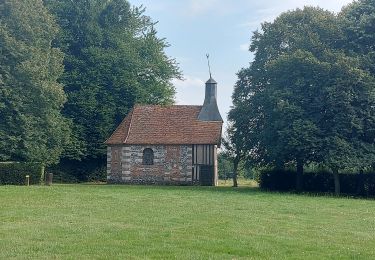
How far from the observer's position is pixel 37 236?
476 inches

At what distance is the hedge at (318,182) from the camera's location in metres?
33.5

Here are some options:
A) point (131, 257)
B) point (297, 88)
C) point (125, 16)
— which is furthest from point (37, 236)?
point (125, 16)

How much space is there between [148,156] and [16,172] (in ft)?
40.3

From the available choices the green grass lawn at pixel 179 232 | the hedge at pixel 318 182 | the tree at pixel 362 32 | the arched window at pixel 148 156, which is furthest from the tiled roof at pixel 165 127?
the green grass lawn at pixel 179 232

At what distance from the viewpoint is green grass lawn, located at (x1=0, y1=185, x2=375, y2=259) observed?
1054 centimetres

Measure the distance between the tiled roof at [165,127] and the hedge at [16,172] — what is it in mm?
10029

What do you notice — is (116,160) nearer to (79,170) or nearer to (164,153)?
(164,153)

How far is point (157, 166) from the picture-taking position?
143 feet

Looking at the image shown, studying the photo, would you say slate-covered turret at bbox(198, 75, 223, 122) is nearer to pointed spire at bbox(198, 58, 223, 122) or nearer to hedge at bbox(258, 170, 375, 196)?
pointed spire at bbox(198, 58, 223, 122)

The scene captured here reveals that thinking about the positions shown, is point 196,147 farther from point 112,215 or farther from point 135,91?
point 112,215

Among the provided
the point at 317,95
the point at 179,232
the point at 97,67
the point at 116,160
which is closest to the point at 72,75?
the point at 97,67

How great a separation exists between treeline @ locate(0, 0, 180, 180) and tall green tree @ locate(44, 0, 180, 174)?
8 cm

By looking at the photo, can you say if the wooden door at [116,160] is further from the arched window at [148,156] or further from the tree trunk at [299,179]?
the tree trunk at [299,179]

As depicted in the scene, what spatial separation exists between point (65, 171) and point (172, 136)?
388 inches
